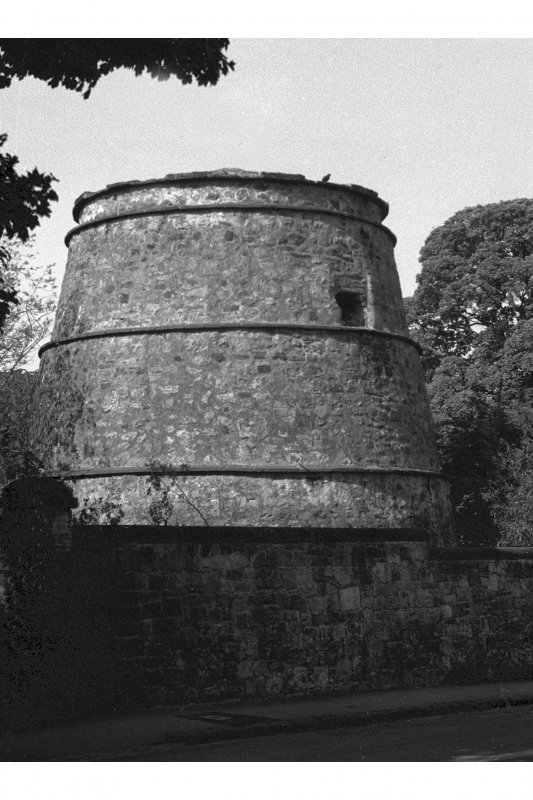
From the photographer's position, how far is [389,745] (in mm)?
9234

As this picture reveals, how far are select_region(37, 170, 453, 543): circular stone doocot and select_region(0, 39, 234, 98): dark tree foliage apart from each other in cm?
748

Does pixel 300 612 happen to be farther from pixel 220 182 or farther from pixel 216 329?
pixel 220 182

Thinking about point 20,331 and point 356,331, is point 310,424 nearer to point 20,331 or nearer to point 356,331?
point 356,331

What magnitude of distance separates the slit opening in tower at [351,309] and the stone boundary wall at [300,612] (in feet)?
16.4

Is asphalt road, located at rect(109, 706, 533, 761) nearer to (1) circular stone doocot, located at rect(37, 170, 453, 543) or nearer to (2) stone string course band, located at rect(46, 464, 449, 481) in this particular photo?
(2) stone string course band, located at rect(46, 464, 449, 481)

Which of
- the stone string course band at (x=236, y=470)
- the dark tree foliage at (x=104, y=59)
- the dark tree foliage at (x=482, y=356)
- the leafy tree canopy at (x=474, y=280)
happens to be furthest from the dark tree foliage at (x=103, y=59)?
the leafy tree canopy at (x=474, y=280)

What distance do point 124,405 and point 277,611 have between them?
564 cm

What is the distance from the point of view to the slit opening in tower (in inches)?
728

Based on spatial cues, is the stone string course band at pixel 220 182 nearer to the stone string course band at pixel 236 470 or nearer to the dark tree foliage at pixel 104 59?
the stone string course band at pixel 236 470

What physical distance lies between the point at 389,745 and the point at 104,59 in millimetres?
6738

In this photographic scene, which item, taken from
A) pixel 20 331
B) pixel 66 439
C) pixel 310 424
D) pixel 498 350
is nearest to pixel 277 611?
pixel 310 424

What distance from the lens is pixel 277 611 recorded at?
13.0m

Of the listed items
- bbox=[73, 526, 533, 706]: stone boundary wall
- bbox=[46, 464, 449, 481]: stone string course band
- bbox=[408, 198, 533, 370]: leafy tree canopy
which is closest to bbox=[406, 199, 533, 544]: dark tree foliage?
bbox=[408, 198, 533, 370]: leafy tree canopy

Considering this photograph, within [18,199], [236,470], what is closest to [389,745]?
[18,199]
